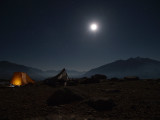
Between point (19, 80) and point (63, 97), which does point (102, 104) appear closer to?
point (63, 97)

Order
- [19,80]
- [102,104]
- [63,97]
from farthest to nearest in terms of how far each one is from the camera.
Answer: [19,80]
[63,97]
[102,104]

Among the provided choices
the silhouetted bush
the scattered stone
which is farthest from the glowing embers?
the scattered stone

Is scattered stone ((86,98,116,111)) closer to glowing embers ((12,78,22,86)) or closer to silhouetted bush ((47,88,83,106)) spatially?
silhouetted bush ((47,88,83,106))

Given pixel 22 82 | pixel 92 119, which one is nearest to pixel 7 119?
pixel 92 119

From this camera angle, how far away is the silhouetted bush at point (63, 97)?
4530 millimetres

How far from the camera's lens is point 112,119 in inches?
113

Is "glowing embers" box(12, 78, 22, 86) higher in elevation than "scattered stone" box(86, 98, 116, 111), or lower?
higher

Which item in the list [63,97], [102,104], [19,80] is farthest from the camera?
[19,80]

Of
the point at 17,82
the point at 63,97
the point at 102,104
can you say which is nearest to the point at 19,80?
the point at 17,82

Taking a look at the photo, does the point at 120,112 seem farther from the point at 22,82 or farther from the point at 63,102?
the point at 22,82

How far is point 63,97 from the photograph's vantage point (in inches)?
183

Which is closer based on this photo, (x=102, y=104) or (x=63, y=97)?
(x=102, y=104)

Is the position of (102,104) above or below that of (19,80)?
below

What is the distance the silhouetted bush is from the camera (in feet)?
14.9
